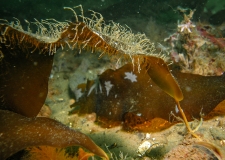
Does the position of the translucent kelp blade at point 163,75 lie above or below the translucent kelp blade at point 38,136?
above

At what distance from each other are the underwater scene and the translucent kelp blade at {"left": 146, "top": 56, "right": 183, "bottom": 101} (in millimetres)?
10

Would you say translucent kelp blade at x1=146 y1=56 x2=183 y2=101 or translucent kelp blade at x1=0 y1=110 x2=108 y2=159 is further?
translucent kelp blade at x1=146 y1=56 x2=183 y2=101

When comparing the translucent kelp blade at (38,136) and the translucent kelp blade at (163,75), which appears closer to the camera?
the translucent kelp blade at (38,136)

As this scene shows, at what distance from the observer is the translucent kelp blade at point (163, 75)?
6.38 ft

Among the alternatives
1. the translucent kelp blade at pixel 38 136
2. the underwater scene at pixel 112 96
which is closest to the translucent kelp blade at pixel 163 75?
the underwater scene at pixel 112 96

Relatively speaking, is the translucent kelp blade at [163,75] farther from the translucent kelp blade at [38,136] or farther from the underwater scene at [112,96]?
the translucent kelp blade at [38,136]

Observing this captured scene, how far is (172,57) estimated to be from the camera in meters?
4.00

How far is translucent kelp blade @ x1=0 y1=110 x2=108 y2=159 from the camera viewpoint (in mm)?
1785

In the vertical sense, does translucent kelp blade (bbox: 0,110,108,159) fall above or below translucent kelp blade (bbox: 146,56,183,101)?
below

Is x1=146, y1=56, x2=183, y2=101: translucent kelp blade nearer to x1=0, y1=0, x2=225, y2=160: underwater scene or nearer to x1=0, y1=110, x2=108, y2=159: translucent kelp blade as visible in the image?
x1=0, y1=0, x2=225, y2=160: underwater scene

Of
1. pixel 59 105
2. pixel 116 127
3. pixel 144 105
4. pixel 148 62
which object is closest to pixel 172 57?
pixel 144 105

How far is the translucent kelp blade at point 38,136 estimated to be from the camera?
5.86 ft

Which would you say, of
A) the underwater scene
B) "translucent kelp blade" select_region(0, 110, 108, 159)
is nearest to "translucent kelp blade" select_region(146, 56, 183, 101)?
the underwater scene

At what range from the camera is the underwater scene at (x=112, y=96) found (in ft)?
6.07
